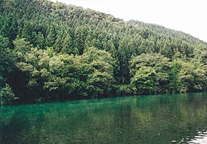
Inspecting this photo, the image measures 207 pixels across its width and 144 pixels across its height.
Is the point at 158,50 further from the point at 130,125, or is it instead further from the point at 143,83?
the point at 130,125

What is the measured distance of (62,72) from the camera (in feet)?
180

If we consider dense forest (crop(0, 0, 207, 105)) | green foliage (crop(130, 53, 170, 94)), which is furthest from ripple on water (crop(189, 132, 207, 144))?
green foliage (crop(130, 53, 170, 94))

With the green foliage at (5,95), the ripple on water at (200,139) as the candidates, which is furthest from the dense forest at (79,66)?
the ripple on water at (200,139)

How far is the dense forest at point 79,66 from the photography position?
4906 cm

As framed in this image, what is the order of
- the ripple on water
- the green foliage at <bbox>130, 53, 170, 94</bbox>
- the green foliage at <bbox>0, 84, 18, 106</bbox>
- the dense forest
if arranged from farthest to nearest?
the green foliage at <bbox>130, 53, 170, 94</bbox> < the dense forest < the green foliage at <bbox>0, 84, 18, 106</bbox> < the ripple on water

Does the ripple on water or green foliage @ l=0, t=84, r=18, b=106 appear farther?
green foliage @ l=0, t=84, r=18, b=106

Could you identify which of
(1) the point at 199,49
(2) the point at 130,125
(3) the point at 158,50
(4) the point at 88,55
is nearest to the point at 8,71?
(4) the point at 88,55

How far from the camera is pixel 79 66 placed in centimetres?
5941

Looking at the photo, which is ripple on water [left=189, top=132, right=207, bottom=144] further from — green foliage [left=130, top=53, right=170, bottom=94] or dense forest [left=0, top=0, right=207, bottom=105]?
green foliage [left=130, top=53, right=170, bottom=94]

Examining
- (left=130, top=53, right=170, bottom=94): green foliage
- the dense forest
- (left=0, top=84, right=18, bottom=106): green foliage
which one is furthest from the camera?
(left=130, top=53, right=170, bottom=94): green foliage

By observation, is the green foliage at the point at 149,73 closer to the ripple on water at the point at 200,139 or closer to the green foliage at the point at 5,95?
the green foliage at the point at 5,95

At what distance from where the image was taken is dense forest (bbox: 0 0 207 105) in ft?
161

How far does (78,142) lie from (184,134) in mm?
8031

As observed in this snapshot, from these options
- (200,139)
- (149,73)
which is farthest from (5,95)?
(149,73)
